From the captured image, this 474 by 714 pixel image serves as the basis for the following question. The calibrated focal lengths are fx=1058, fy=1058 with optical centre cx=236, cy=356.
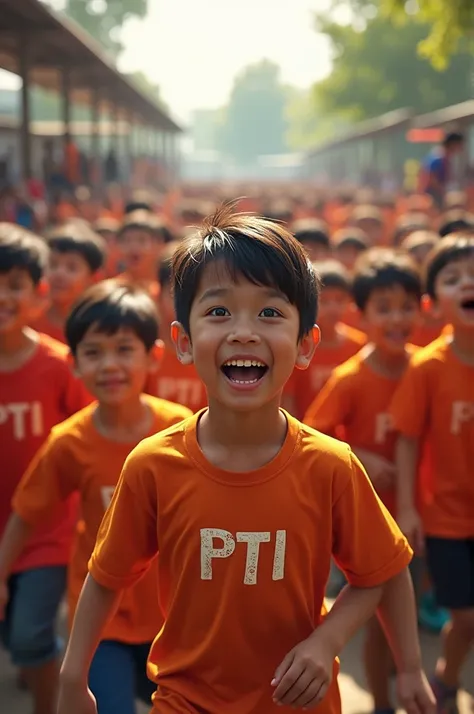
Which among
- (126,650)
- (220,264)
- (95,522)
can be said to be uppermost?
(220,264)

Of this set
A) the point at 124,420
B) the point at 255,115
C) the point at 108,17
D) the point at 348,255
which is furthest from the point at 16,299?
the point at 255,115

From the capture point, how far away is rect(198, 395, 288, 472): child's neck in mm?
1999

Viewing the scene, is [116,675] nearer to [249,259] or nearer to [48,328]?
[249,259]

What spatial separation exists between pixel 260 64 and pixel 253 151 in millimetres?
18332

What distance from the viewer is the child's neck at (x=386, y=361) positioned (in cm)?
373

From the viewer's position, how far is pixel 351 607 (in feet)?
6.60

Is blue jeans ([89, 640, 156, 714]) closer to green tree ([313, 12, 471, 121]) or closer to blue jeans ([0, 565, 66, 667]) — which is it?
blue jeans ([0, 565, 66, 667])

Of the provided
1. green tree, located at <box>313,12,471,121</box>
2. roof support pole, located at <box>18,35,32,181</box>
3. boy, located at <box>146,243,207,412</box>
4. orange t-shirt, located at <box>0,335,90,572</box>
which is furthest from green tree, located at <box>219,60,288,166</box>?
orange t-shirt, located at <box>0,335,90,572</box>

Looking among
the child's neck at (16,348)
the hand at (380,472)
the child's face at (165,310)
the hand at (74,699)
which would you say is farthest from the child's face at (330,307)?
the hand at (74,699)

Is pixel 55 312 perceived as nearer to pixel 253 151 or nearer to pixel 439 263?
pixel 439 263

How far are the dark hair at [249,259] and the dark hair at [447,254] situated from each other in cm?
162

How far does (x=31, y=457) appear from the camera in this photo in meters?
3.42

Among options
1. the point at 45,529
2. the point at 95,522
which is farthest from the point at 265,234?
the point at 45,529

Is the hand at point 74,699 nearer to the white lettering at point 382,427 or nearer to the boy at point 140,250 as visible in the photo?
the white lettering at point 382,427
